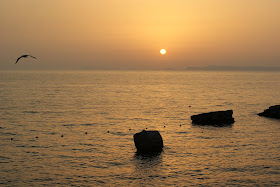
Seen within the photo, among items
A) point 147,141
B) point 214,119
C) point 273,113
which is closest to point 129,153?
point 147,141

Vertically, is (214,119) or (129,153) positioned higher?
(214,119)

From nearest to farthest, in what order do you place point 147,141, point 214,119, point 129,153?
point 147,141, point 129,153, point 214,119

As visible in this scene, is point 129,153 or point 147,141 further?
point 129,153

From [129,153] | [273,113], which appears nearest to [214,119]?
[273,113]

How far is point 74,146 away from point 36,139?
23.9ft

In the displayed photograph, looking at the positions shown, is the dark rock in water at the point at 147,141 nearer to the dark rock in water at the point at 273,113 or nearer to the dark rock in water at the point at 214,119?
the dark rock in water at the point at 214,119

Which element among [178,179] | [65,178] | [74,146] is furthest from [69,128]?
[178,179]

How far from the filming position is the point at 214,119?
194 feet

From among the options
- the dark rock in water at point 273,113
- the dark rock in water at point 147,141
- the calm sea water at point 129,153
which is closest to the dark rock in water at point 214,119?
the calm sea water at point 129,153

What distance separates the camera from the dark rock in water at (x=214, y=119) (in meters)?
59.1

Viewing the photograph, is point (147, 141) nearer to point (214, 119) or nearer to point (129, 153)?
point (129, 153)

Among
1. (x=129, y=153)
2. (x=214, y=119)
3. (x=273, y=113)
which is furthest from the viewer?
(x=273, y=113)

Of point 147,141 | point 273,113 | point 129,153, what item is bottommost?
point 129,153

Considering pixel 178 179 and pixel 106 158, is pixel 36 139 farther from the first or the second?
pixel 178 179
